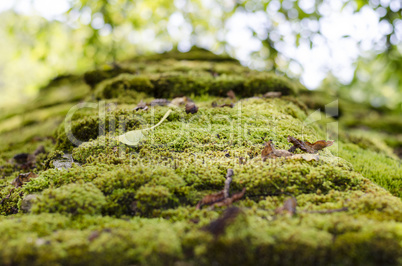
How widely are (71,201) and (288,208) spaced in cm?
136

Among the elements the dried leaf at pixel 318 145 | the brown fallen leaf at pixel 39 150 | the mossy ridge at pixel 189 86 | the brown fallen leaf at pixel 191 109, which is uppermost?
the mossy ridge at pixel 189 86

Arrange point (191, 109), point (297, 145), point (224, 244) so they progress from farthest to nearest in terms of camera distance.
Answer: point (191, 109)
point (297, 145)
point (224, 244)

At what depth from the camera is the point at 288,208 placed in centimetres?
159

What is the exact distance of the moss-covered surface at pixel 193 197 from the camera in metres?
1.21

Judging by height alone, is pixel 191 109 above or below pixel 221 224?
above

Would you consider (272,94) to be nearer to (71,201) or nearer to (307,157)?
(307,157)

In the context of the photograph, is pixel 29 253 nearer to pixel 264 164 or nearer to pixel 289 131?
pixel 264 164

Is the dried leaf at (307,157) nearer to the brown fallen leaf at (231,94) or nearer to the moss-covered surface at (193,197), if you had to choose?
the moss-covered surface at (193,197)

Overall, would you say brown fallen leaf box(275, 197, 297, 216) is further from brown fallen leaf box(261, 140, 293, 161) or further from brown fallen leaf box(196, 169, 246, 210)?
brown fallen leaf box(261, 140, 293, 161)

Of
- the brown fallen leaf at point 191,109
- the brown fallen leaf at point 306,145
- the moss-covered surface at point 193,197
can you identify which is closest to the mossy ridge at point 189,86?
the moss-covered surface at point 193,197

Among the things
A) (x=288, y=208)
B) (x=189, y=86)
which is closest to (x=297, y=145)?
(x=288, y=208)

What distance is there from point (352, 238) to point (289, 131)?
4.65 feet

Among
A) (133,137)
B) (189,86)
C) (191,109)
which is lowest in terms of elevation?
(133,137)

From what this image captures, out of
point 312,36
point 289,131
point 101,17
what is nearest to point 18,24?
point 101,17
